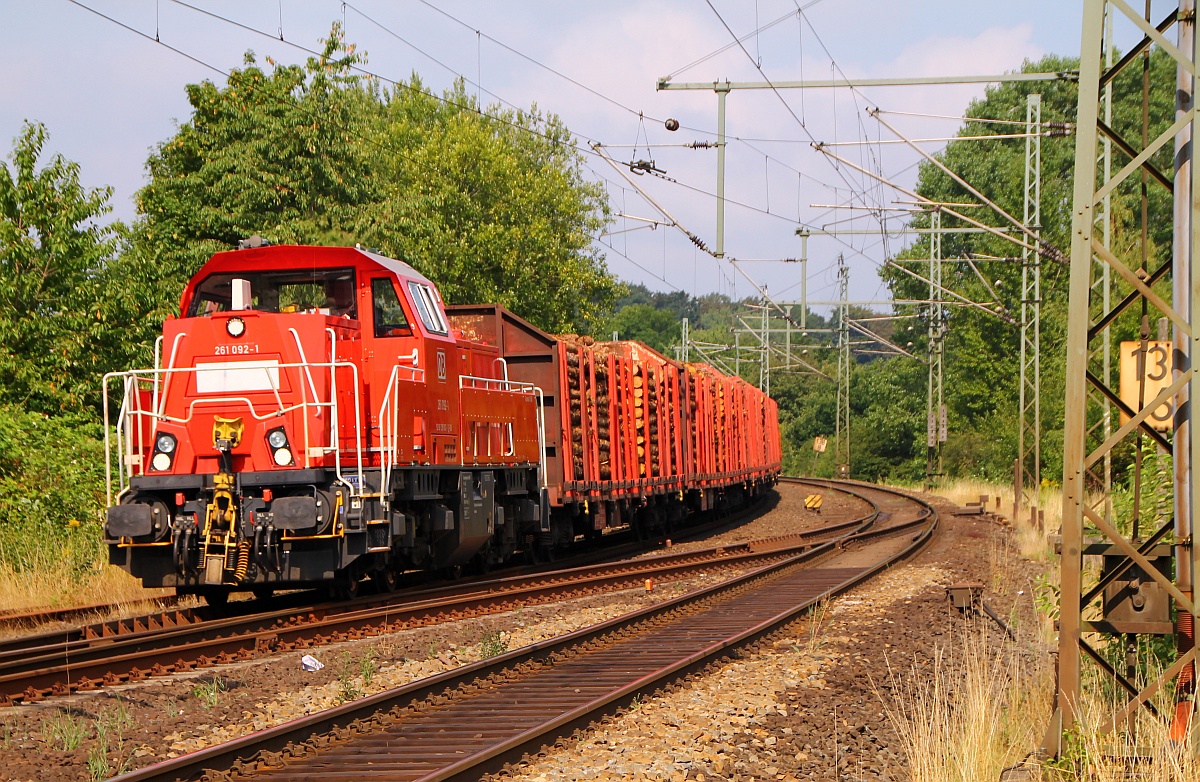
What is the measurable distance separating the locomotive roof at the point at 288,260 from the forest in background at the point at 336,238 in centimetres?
447

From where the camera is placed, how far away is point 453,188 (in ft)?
131

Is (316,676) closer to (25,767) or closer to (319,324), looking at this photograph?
(25,767)

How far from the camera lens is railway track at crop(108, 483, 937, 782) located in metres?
6.14

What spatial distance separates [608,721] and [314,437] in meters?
4.97

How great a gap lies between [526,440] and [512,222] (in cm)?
2712

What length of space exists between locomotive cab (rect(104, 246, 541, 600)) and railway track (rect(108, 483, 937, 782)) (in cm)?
251

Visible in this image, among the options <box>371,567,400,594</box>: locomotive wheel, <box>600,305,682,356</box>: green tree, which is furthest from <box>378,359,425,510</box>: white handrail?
<box>600,305,682,356</box>: green tree

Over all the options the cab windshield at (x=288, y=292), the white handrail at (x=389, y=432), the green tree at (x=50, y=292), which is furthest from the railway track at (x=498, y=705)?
the green tree at (x=50, y=292)

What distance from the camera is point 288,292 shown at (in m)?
12.3

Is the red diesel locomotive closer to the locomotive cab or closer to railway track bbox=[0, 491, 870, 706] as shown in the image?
the locomotive cab

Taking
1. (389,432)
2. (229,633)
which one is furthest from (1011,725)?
(229,633)

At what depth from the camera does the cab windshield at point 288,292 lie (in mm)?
12203

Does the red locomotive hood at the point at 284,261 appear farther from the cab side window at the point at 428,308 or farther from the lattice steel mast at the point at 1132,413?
the lattice steel mast at the point at 1132,413

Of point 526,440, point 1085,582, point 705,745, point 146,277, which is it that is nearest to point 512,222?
point 146,277
